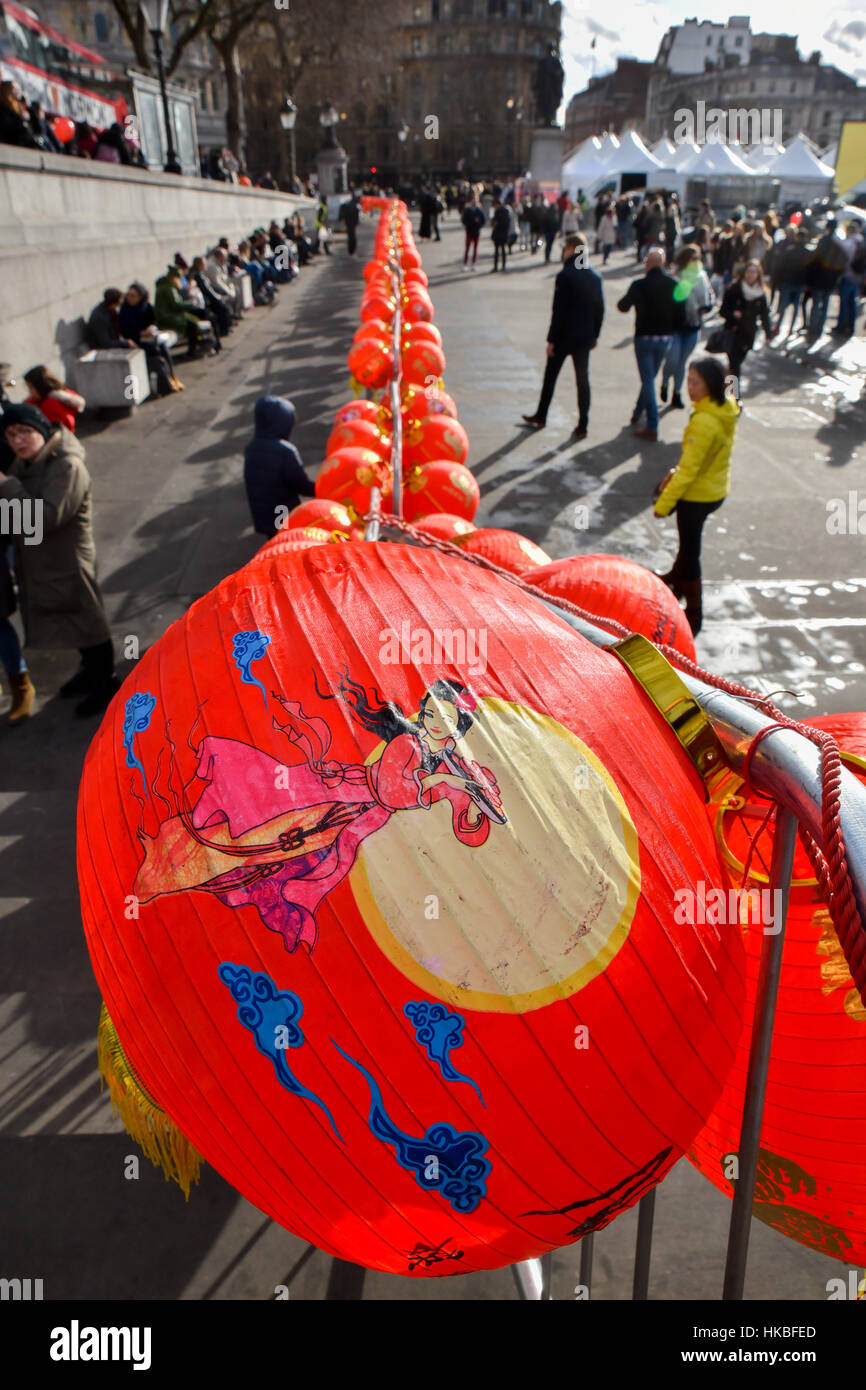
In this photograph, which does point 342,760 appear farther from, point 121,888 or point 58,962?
point 58,962

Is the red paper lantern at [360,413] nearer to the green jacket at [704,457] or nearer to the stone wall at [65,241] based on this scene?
the green jacket at [704,457]

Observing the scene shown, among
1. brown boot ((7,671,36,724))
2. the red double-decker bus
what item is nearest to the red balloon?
the red double-decker bus

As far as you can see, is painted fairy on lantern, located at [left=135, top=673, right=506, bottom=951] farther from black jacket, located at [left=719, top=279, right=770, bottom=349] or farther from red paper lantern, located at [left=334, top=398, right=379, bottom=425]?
black jacket, located at [left=719, top=279, right=770, bottom=349]

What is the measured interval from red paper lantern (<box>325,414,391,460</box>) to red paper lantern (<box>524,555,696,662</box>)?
3.29 meters

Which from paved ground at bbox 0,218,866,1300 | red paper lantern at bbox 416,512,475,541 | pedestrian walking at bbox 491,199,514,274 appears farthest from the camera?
pedestrian walking at bbox 491,199,514,274

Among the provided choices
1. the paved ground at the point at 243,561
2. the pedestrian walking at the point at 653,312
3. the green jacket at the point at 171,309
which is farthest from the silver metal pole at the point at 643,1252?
the green jacket at the point at 171,309

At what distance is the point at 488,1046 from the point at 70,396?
6.83m

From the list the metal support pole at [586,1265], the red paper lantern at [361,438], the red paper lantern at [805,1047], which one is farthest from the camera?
the red paper lantern at [361,438]

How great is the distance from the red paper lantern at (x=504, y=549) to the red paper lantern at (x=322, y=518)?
32.7 inches

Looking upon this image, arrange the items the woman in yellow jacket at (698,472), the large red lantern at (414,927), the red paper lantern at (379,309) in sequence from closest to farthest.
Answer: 1. the large red lantern at (414,927)
2. the woman in yellow jacket at (698,472)
3. the red paper lantern at (379,309)

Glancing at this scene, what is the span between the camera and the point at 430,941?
1.37 meters

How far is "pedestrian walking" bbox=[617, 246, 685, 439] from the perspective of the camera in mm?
10453

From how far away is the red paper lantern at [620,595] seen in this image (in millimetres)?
3184
